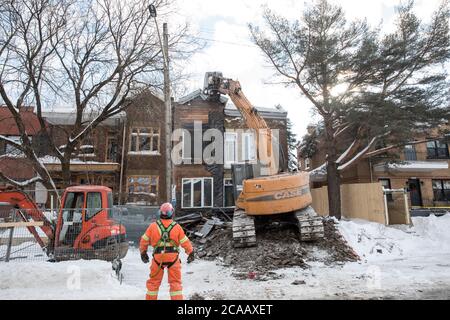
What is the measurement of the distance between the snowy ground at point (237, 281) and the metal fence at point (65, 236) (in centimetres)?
64

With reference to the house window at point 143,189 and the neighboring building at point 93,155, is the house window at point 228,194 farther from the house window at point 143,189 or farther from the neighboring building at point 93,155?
the neighboring building at point 93,155

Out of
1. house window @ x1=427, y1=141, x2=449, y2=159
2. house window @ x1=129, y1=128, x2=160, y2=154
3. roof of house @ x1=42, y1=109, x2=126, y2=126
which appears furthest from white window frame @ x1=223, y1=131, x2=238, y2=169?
house window @ x1=427, y1=141, x2=449, y2=159

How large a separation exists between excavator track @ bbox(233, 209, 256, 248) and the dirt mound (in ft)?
0.66

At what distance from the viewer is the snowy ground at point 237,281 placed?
668 centimetres

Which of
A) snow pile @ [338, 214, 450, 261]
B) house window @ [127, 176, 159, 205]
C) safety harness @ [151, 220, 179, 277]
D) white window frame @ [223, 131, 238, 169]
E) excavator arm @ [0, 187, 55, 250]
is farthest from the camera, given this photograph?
white window frame @ [223, 131, 238, 169]

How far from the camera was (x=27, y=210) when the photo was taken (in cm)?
916

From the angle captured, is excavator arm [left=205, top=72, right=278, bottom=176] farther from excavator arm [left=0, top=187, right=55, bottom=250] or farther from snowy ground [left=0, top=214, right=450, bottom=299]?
excavator arm [left=0, top=187, right=55, bottom=250]

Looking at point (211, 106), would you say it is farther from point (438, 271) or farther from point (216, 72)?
point (438, 271)

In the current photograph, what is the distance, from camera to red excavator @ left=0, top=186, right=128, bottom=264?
345 inches

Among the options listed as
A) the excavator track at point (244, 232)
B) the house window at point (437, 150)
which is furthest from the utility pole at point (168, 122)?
the house window at point (437, 150)

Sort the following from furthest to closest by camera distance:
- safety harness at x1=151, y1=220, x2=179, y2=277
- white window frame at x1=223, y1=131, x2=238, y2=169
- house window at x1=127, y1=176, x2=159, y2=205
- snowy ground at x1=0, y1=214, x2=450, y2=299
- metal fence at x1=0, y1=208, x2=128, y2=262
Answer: white window frame at x1=223, y1=131, x2=238, y2=169 → house window at x1=127, y1=176, x2=159, y2=205 → metal fence at x1=0, y1=208, x2=128, y2=262 → snowy ground at x1=0, y1=214, x2=450, y2=299 → safety harness at x1=151, y1=220, x2=179, y2=277

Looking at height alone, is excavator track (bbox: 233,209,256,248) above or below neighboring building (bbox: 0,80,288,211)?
below

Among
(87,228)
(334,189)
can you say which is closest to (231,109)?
(334,189)
